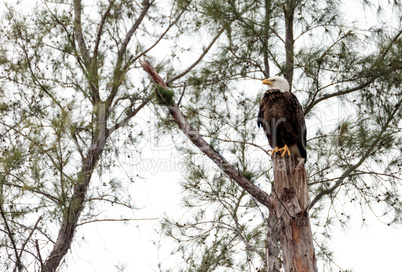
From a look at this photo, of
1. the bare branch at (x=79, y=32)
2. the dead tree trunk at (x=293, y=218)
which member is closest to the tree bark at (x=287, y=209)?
the dead tree trunk at (x=293, y=218)

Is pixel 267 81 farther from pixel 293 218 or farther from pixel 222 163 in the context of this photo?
pixel 293 218

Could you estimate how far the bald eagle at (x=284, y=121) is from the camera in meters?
3.86

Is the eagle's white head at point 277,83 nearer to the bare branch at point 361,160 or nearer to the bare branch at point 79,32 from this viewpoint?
the bare branch at point 361,160

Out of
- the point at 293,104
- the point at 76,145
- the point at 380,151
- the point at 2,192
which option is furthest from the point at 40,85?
the point at 380,151

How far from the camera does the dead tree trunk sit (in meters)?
2.90

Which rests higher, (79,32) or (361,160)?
(79,32)

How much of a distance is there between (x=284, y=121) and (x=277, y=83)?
35 cm

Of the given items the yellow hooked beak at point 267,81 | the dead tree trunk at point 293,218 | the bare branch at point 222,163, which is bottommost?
the dead tree trunk at point 293,218

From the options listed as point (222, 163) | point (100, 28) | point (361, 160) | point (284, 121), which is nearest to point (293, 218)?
point (222, 163)

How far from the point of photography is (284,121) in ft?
12.6

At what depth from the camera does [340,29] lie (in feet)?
13.6

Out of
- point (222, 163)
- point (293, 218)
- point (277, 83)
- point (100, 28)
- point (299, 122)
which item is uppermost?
point (100, 28)

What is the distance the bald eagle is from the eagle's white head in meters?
0.02

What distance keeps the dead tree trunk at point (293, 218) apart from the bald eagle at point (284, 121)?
2.38ft
